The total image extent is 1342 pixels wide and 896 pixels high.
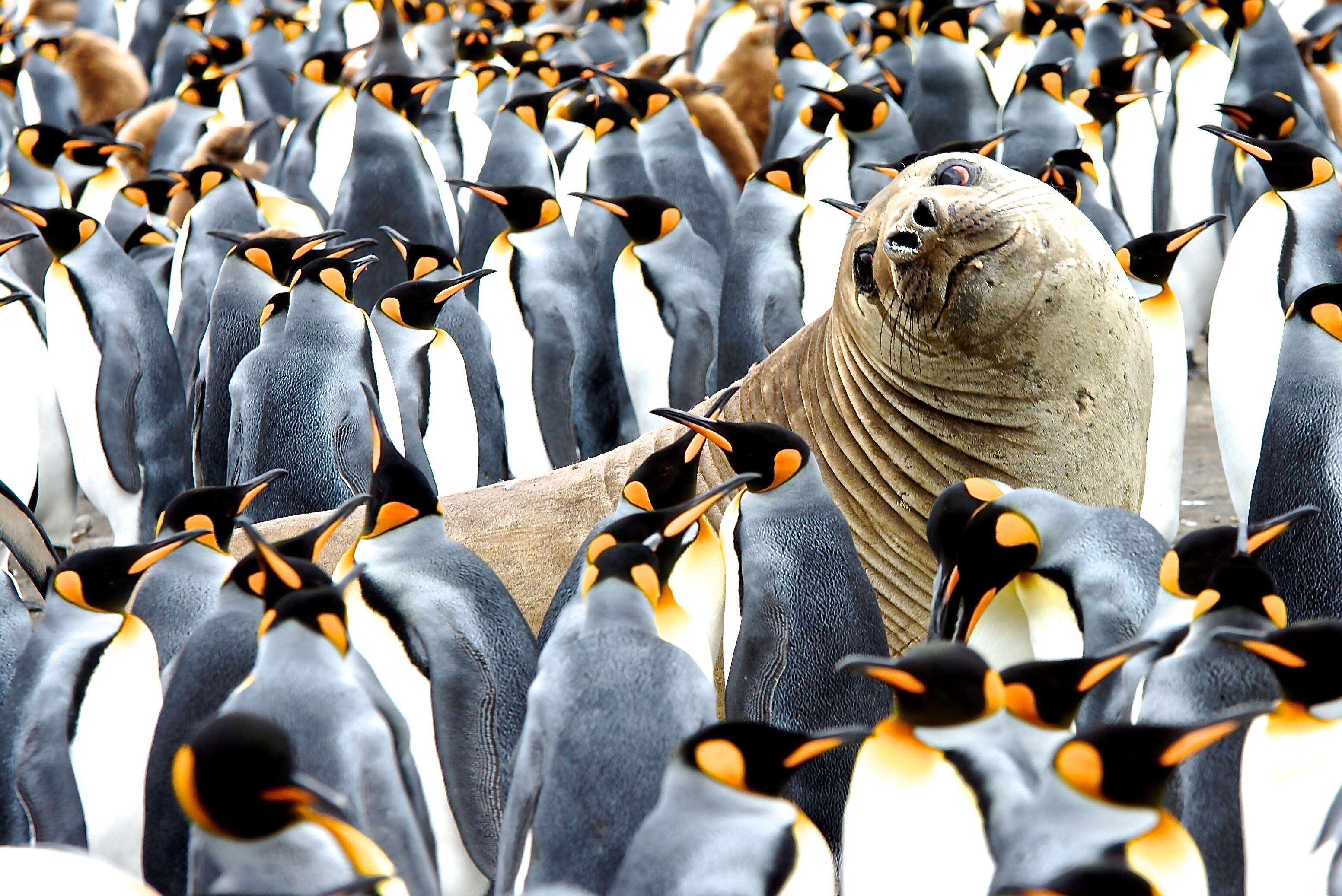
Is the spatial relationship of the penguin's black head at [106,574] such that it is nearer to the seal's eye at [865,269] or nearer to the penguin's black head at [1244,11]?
the seal's eye at [865,269]

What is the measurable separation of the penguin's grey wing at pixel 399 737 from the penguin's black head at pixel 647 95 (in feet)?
20.0

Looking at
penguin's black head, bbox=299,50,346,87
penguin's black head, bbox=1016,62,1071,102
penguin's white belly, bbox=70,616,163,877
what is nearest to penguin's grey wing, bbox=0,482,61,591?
penguin's white belly, bbox=70,616,163,877

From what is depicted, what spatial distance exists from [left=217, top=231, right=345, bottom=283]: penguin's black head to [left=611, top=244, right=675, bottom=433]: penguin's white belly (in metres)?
1.30

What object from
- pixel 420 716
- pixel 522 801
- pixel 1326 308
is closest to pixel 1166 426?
pixel 1326 308

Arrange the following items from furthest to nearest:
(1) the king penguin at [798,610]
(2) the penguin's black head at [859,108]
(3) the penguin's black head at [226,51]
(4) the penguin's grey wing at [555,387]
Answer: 1. (3) the penguin's black head at [226,51]
2. (2) the penguin's black head at [859,108]
3. (4) the penguin's grey wing at [555,387]
4. (1) the king penguin at [798,610]

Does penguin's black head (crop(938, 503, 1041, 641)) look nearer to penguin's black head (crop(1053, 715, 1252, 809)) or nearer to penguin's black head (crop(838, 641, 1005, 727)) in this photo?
penguin's black head (crop(838, 641, 1005, 727))

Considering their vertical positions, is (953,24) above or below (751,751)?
below

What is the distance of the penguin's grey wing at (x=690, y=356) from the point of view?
672 cm

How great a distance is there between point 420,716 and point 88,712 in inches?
29.1

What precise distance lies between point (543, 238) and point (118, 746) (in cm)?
380

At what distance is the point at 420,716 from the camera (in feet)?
11.5

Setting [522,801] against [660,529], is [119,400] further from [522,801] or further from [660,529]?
[522,801]

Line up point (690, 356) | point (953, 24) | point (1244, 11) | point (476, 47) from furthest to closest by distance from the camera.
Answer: point (476, 47) < point (953, 24) < point (1244, 11) < point (690, 356)

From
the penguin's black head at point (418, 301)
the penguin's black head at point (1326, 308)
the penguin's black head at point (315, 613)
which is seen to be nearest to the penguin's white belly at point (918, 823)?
the penguin's black head at point (315, 613)
